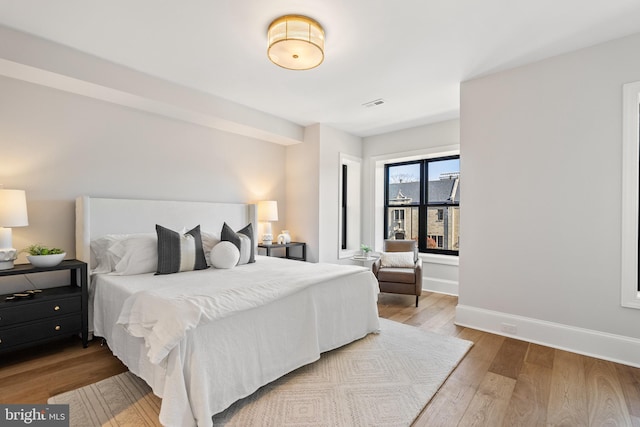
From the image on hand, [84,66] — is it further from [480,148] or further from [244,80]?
[480,148]

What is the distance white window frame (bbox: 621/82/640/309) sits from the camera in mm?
2479

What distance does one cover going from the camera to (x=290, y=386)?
2129 millimetres

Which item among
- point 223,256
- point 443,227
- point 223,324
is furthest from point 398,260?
point 223,324

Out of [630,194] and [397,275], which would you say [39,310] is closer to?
[397,275]

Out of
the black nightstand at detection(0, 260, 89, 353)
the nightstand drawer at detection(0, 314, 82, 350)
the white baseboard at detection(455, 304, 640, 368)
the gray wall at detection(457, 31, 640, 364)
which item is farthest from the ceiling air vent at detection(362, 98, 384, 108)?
the nightstand drawer at detection(0, 314, 82, 350)

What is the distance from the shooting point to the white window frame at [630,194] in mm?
2479

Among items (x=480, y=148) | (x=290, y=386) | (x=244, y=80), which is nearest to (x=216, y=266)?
(x=290, y=386)

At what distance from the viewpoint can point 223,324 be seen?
1845mm

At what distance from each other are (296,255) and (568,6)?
4135 mm

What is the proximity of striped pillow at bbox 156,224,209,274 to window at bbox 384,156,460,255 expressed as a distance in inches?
144

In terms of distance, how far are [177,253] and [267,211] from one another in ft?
5.90

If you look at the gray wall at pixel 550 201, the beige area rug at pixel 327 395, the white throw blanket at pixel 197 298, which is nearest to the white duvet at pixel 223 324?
the white throw blanket at pixel 197 298

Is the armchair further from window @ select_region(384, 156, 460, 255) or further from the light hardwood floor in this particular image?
the light hardwood floor

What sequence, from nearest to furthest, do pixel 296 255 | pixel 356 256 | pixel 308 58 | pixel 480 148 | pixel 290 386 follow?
1. pixel 290 386
2. pixel 308 58
3. pixel 480 148
4. pixel 296 255
5. pixel 356 256
